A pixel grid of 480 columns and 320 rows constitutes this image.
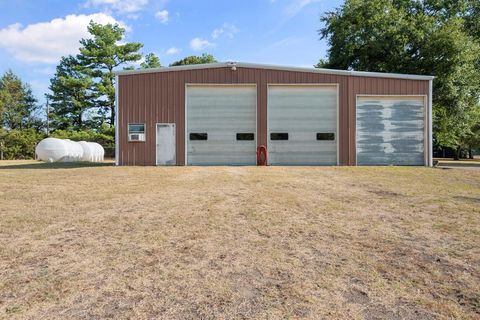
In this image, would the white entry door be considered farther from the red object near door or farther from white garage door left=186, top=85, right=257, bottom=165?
the red object near door

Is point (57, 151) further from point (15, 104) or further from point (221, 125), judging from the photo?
point (15, 104)

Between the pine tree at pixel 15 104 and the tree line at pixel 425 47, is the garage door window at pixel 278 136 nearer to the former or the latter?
the tree line at pixel 425 47

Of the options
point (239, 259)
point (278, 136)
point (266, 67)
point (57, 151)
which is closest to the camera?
point (239, 259)

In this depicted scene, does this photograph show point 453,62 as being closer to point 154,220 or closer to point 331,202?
point 331,202

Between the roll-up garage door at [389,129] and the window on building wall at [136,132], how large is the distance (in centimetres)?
1072

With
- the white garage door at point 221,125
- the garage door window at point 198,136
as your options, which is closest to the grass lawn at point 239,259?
the white garage door at point 221,125

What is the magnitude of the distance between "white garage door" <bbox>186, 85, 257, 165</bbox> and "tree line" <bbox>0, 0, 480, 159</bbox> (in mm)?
12940

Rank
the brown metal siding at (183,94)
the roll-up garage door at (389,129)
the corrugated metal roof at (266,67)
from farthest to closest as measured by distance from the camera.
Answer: the roll-up garage door at (389,129), the brown metal siding at (183,94), the corrugated metal roof at (266,67)

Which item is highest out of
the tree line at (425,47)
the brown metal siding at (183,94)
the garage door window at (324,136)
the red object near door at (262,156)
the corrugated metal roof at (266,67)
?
the tree line at (425,47)

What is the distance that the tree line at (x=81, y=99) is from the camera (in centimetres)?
3173

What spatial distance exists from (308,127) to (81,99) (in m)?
27.4

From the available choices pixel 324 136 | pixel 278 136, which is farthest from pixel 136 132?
pixel 324 136

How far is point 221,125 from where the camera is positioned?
16578 mm

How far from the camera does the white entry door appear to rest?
16.3 meters
